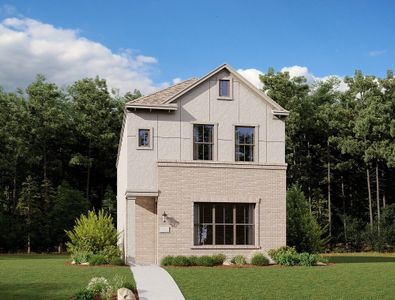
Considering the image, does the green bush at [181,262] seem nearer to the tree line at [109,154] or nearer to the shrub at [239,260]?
the shrub at [239,260]

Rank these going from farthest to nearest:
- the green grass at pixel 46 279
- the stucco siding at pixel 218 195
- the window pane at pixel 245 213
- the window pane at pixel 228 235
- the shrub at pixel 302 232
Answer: the shrub at pixel 302 232 < the window pane at pixel 245 213 < the window pane at pixel 228 235 < the stucco siding at pixel 218 195 < the green grass at pixel 46 279

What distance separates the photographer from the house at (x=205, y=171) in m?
26.7

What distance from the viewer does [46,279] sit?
64.6ft

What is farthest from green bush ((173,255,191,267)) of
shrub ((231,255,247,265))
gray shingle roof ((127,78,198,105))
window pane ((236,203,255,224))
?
gray shingle roof ((127,78,198,105))

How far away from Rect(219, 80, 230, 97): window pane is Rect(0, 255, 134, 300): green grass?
9735 millimetres

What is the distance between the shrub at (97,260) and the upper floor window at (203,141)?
249 inches

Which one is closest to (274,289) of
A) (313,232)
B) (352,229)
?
(313,232)

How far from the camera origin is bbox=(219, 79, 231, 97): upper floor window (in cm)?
2809

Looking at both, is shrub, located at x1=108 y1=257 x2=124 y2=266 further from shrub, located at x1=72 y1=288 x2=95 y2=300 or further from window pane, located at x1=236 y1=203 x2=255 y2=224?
shrub, located at x1=72 y1=288 x2=95 y2=300

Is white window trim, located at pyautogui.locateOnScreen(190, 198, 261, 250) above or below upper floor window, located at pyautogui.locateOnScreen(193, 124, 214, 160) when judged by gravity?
below

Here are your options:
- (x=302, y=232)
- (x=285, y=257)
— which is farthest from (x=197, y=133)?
(x=302, y=232)

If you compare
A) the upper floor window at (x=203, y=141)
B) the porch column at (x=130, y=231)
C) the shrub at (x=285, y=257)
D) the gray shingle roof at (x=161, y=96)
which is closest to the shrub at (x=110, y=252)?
the porch column at (x=130, y=231)

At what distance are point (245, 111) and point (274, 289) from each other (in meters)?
11.7

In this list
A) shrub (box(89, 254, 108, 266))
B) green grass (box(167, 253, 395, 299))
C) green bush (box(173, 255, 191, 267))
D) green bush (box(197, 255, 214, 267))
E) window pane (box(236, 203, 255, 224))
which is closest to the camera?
green grass (box(167, 253, 395, 299))
